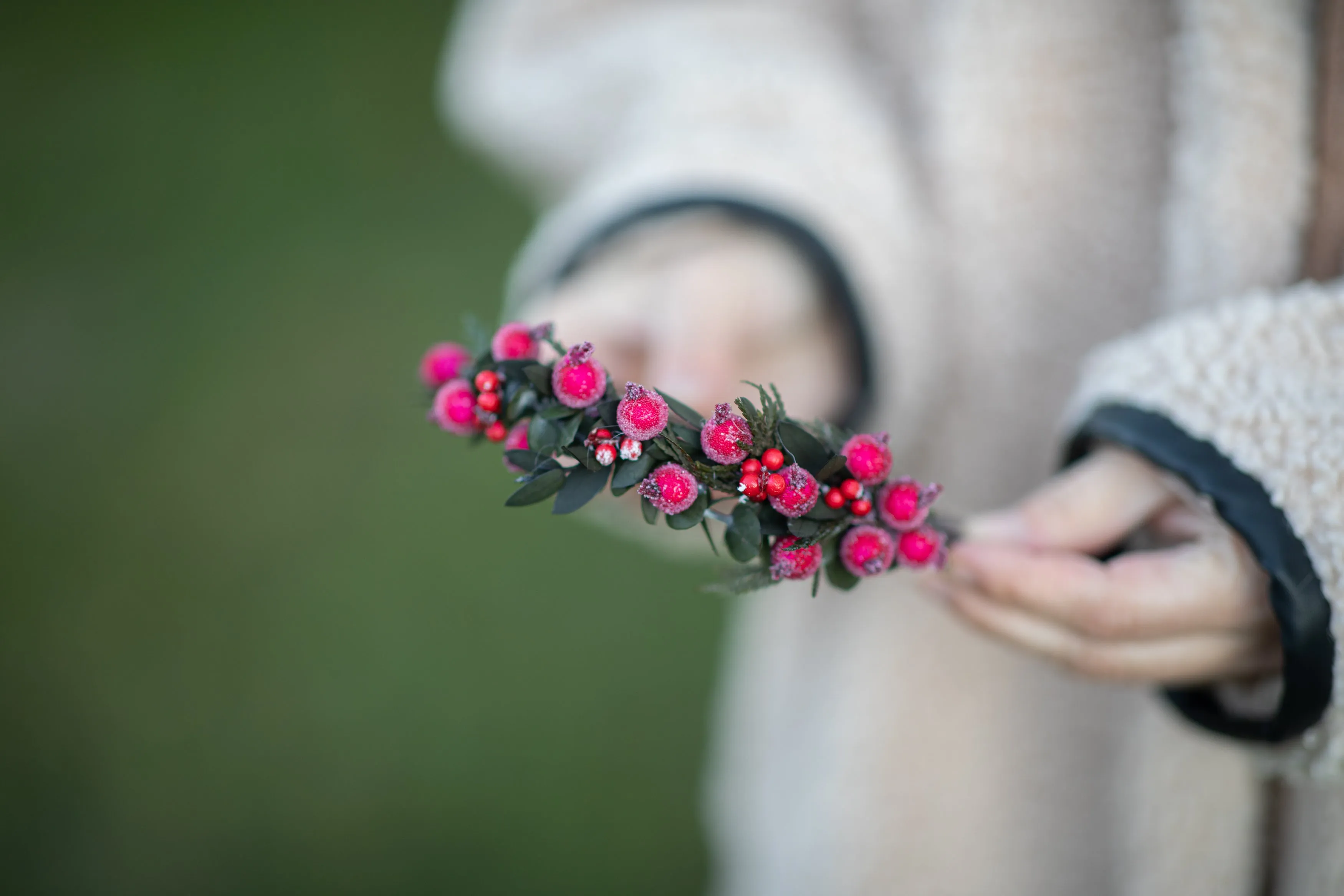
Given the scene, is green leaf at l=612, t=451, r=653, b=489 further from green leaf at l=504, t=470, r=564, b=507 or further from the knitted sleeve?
the knitted sleeve

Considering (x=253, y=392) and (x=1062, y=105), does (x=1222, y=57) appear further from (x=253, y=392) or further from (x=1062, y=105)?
(x=253, y=392)

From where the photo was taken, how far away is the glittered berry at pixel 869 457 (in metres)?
0.30

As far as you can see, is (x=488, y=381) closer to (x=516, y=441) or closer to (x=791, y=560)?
(x=516, y=441)

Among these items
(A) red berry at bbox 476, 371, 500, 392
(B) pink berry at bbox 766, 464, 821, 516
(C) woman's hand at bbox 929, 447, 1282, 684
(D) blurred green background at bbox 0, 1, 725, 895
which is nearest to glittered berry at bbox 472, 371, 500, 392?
(A) red berry at bbox 476, 371, 500, 392

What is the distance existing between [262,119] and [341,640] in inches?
55.6

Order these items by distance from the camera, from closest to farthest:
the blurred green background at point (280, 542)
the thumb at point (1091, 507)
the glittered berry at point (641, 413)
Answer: the glittered berry at point (641, 413) → the thumb at point (1091, 507) → the blurred green background at point (280, 542)

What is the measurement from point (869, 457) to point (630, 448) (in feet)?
0.30

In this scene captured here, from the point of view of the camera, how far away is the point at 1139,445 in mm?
362

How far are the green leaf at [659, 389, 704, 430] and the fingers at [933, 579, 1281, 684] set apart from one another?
0.57 ft

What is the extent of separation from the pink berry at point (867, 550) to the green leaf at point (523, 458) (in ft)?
0.42

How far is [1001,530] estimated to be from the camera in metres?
0.39

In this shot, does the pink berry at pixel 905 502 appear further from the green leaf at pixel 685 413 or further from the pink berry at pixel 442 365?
the pink berry at pixel 442 365

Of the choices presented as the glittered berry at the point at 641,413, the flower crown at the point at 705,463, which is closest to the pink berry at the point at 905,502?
the flower crown at the point at 705,463

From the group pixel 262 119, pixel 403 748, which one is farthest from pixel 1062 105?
pixel 262 119
